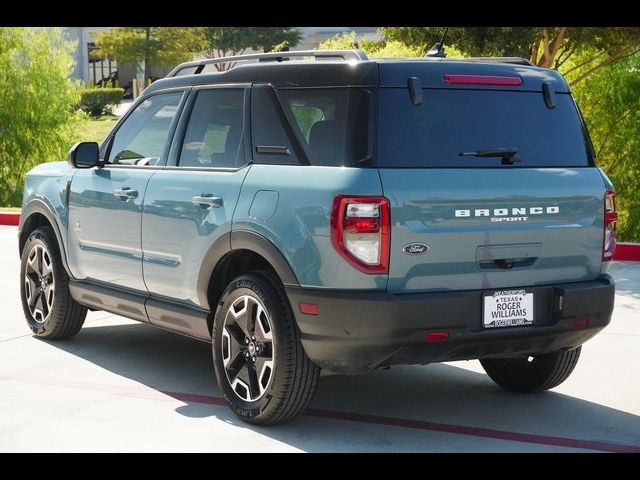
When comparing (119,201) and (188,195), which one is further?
(119,201)

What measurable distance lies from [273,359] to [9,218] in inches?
474

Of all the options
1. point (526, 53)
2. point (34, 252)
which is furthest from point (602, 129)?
point (34, 252)

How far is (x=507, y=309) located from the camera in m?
5.60

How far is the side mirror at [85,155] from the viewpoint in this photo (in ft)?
24.1

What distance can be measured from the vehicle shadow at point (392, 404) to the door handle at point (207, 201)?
3.66 ft

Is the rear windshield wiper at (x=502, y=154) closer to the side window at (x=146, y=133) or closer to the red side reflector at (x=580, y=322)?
the red side reflector at (x=580, y=322)

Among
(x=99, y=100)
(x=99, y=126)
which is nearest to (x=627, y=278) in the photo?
(x=99, y=126)

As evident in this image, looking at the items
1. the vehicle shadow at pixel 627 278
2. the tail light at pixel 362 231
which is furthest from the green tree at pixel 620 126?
the tail light at pixel 362 231

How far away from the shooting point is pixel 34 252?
8.12 m

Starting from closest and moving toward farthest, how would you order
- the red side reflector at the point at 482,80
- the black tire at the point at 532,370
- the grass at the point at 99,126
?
1. the red side reflector at the point at 482,80
2. the black tire at the point at 532,370
3. the grass at the point at 99,126

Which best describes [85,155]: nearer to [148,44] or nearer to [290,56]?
Result: [290,56]

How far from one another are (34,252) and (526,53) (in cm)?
1191
